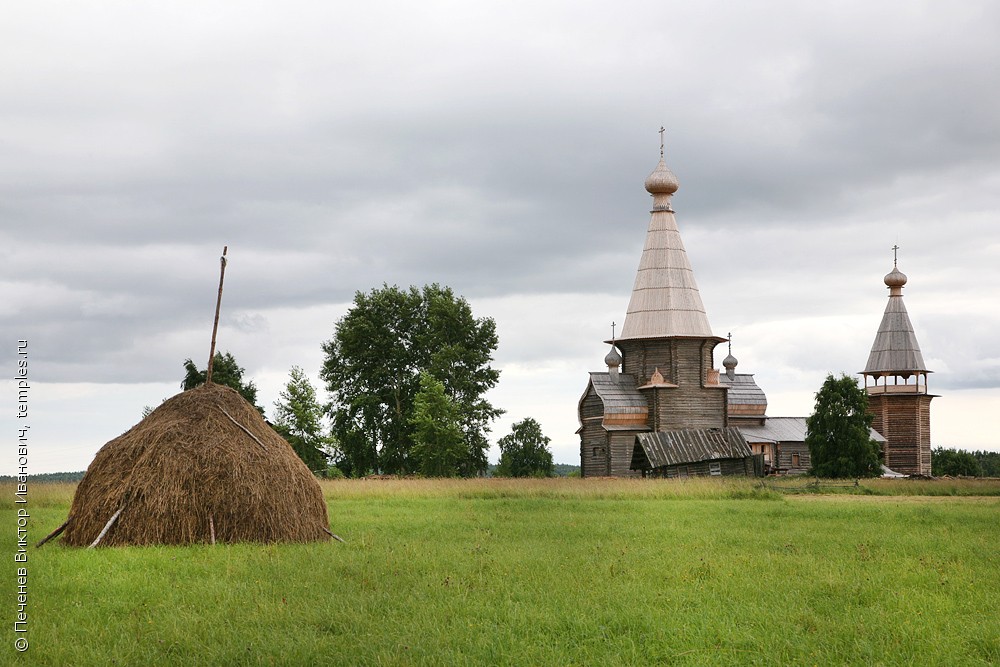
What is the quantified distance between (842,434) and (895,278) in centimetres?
1920

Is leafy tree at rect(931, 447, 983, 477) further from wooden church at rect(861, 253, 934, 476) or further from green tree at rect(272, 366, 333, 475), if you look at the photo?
green tree at rect(272, 366, 333, 475)

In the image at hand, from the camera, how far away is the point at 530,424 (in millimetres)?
82500

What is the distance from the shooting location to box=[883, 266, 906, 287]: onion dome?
77.4 metres

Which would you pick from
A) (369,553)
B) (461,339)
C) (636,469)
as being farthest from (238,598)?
(461,339)

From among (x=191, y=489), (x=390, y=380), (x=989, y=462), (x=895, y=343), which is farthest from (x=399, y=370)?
(x=989, y=462)

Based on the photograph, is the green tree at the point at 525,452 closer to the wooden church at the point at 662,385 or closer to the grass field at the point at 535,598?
the wooden church at the point at 662,385

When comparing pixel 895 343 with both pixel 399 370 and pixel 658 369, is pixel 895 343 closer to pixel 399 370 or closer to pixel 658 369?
pixel 658 369

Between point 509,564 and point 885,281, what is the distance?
68.3 metres

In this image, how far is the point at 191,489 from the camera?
64.0 feet

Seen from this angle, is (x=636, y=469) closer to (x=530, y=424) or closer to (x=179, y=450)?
(x=530, y=424)

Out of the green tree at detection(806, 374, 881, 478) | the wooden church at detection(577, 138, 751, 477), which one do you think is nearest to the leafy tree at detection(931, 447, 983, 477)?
the green tree at detection(806, 374, 881, 478)

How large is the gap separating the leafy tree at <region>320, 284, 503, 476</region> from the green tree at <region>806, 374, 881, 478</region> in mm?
21489

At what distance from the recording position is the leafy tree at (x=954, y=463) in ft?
318

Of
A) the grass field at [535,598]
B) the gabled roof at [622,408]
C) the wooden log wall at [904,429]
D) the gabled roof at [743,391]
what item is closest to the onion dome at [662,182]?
the gabled roof at [622,408]
